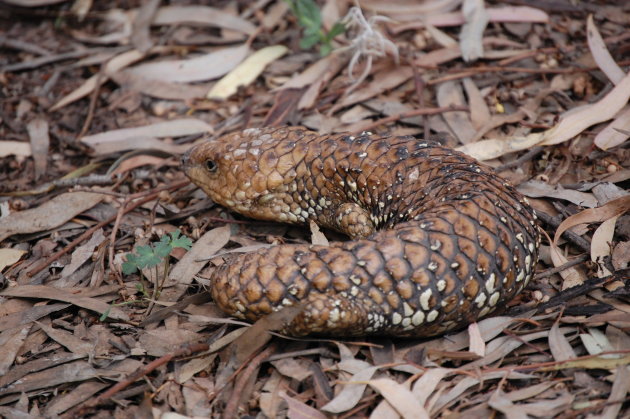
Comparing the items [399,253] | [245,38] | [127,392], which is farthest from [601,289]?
[245,38]

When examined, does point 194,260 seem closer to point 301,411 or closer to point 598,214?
point 301,411

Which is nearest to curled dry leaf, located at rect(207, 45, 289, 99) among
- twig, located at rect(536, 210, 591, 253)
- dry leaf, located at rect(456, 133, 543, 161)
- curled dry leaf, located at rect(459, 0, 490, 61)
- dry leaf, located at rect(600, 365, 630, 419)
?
curled dry leaf, located at rect(459, 0, 490, 61)

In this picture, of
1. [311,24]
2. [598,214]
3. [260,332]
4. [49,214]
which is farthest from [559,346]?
[49,214]

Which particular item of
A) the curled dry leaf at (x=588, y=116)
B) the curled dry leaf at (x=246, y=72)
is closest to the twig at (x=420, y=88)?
the curled dry leaf at (x=588, y=116)

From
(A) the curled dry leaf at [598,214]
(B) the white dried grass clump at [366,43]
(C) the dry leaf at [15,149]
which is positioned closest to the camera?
(A) the curled dry leaf at [598,214]

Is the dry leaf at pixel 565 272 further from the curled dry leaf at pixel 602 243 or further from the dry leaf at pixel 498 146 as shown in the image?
the dry leaf at pixel 498 146
